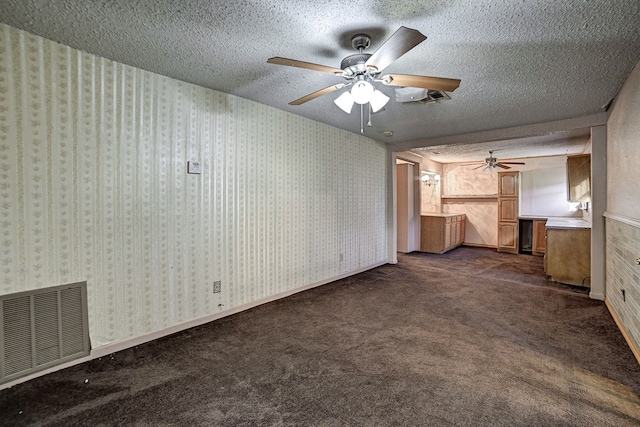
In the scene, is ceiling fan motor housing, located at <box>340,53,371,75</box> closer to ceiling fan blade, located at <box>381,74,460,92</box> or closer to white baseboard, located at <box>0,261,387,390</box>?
ceiling fan blade, located at <box>381,74,460,92</box>

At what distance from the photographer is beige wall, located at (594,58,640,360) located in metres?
2.34

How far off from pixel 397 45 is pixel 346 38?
538 mm

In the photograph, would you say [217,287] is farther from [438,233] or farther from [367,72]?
[438,233]

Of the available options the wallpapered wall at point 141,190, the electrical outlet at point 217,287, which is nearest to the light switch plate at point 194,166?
the wallpapered wall at point 141,190

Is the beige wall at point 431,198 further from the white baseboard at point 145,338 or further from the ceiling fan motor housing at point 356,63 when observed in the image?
the ceiling fan motor housing at point 356,63

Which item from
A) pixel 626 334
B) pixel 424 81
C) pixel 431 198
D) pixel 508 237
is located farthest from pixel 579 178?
pixel 424 81

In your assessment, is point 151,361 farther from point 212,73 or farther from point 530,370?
point 530,370

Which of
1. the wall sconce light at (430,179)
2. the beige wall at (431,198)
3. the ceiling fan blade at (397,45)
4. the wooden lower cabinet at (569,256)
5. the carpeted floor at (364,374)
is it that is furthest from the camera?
the beige wall at (431,198)

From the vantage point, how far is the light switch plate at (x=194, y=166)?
279 cm

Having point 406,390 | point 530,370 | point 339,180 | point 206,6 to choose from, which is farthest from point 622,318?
point 206,6

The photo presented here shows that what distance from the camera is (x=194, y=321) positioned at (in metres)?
2.84

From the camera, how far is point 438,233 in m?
6.65

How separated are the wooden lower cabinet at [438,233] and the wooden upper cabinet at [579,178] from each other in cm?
221

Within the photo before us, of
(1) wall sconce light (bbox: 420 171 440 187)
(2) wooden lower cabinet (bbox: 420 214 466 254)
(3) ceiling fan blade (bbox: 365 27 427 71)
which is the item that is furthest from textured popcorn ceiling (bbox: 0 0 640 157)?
(1) wall sconce light (bbox: 420 171 440 187)
